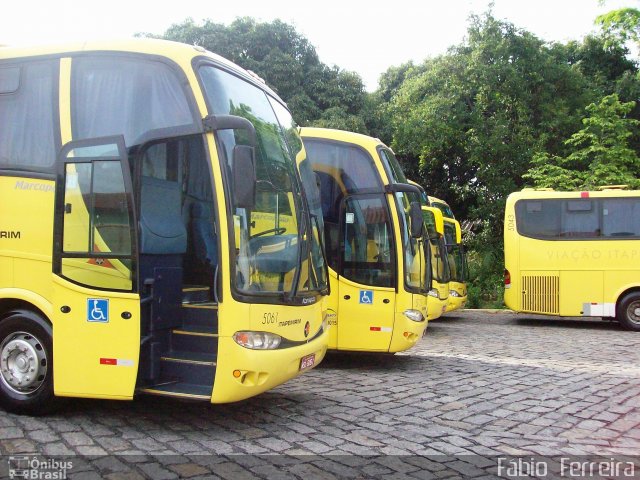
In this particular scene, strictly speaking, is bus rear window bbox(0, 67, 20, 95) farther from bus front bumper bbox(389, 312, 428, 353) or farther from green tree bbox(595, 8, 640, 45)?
Result: green tree bbox(595, 8, 640, 45)

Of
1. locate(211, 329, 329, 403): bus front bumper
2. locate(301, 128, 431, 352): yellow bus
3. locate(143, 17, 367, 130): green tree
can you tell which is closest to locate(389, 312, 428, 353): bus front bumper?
locate(301, 128, 431, 352): yellow bus

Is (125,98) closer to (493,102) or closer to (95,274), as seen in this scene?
(95,274)

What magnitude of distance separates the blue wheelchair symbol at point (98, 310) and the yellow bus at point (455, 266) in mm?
12673

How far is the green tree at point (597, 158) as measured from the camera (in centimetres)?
2066

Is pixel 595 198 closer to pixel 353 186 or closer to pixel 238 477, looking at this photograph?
pixel 353 186

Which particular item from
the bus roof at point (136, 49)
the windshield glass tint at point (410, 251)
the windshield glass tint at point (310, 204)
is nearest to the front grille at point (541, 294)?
the windshield glass tint at point (410, 251)

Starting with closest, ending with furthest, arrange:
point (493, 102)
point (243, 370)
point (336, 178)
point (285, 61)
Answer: point (243, 370), point (336, 178), point (285, 61), point (493, 102)

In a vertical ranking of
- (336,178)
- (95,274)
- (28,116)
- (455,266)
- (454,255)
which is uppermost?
(28,116)

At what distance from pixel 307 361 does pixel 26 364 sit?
258cm

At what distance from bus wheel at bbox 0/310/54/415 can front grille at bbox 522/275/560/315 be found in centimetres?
1314

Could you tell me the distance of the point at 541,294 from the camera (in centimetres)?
1638

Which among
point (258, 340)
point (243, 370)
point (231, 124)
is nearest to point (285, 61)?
point (231, 124)

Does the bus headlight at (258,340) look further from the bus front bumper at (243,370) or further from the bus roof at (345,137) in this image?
the bus roof at (345,137)

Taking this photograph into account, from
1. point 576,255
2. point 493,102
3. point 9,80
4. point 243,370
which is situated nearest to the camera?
point 243,370
